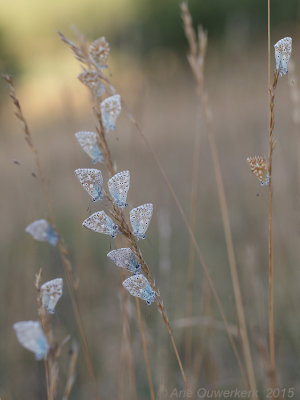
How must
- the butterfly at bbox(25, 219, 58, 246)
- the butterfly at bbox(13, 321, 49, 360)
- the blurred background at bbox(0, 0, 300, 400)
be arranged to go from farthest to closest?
the blurred background at bbox(0, 0, 300, 400) → the butterfly at bbox(25, 219, 58, 246) → the butterfly at bbox(13, 321, 49, 360)

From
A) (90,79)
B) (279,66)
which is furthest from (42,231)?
(279,66)

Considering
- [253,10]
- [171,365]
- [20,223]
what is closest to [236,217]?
[171,365]

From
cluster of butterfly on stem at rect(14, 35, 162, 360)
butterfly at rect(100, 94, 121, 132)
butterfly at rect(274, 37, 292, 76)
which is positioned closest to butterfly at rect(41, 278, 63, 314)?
cluster of butterfly on stem at rect(14, 35, 162, 360)

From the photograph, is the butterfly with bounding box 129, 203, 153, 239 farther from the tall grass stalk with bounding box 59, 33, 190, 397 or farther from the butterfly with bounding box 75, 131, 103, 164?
the butterfly with bounding box 75, 131, 103, 164

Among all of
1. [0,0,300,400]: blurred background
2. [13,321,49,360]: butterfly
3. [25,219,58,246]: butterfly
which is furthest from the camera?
[0,0,300,400]: blurred background

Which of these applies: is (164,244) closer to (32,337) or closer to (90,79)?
(90,79)

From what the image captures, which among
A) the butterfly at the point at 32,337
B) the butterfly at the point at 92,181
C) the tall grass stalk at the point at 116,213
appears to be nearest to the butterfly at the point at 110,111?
the tall grass stalk at the point at 116,213

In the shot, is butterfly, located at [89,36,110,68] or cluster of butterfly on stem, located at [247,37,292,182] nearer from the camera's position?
cluster of butterfly on stem, located at [247,37,292,182]
